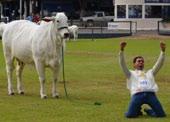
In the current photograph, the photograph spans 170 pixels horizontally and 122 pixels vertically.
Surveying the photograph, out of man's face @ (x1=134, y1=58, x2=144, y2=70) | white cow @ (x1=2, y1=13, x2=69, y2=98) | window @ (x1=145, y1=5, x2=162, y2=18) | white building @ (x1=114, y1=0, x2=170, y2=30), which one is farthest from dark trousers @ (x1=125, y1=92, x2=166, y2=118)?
window @ (x1=145, y1=5, x2=162, y2=18)

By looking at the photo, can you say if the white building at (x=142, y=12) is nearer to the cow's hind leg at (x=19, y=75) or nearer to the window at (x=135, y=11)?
the window at (x=135, y=11)

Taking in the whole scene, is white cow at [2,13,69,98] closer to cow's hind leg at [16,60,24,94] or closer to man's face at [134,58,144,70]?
cow's hind leg at [16,60,24,94]

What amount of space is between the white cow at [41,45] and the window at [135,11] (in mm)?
50064

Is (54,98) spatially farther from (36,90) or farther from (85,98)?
(36,90)

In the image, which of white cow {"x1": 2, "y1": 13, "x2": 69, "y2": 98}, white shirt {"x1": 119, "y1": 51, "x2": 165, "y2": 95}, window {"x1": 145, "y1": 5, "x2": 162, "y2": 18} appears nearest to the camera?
white shirt {"x1": 119, "y1": 51, "x2": 165, "y2": 95}

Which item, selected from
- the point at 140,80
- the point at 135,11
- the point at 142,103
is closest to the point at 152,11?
the point at 135,11

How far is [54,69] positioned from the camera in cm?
1574

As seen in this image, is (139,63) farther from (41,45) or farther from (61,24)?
(41,45)

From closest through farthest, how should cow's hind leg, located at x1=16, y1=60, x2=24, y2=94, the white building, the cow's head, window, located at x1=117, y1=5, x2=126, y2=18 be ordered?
1. the cow's head
2. cow's hind leg, located at x1=16, y1=60, x2=24, y2=94
3. the white building
4. window, located at x1=117, y1=5, x2=126, y2=18

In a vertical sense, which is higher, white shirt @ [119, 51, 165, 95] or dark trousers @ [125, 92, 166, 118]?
white shirt @ [119, 51, 165, 95]

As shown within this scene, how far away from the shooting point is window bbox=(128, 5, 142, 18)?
6644 cm

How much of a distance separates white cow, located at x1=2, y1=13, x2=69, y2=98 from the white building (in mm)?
49061

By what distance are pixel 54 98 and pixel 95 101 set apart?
1069 mm

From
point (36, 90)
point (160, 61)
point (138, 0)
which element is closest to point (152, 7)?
point (138, 0)
